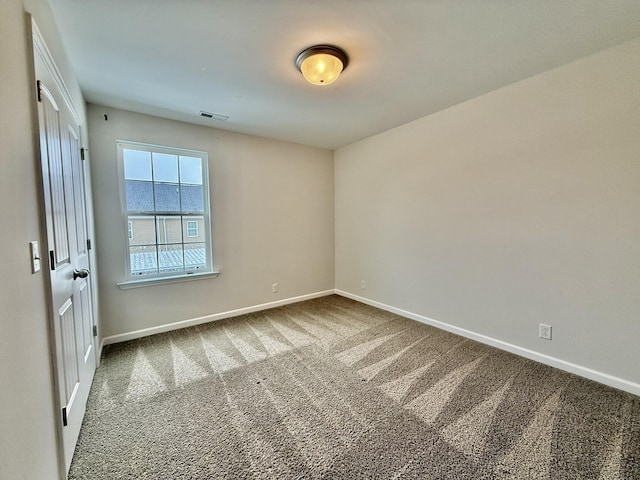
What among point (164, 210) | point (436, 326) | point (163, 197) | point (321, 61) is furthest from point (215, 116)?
point (436, 326)

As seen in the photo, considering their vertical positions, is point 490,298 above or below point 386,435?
above

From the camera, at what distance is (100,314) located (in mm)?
2686

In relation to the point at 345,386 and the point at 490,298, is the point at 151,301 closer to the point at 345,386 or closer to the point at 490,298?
the point at 345,386

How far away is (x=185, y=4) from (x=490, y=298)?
3390mm

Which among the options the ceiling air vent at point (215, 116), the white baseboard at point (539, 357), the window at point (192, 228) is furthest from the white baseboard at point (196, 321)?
the ceiling air vent at point (215, 116)

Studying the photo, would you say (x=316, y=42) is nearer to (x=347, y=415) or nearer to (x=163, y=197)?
(x=163, y=197)

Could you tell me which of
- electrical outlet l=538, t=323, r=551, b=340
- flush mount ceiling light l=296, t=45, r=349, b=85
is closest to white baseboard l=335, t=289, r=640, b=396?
electrical outlet l=538, t=323, r=551, b=340

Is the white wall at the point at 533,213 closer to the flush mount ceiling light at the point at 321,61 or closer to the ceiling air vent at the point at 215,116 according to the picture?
the flush mount ceiling light at the point at 321,61

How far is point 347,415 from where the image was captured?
5.71 ft

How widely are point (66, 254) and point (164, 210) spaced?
1596 mm

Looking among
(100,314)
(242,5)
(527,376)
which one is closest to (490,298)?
(527,376)

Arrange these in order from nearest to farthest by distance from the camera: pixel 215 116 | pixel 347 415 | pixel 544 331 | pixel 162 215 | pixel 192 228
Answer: pixel 347 415
pixel 544 331
pixel 215 116
pixel 162 215
pixel 192 228

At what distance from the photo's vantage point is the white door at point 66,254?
1.30 meters

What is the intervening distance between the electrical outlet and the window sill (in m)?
3.52
